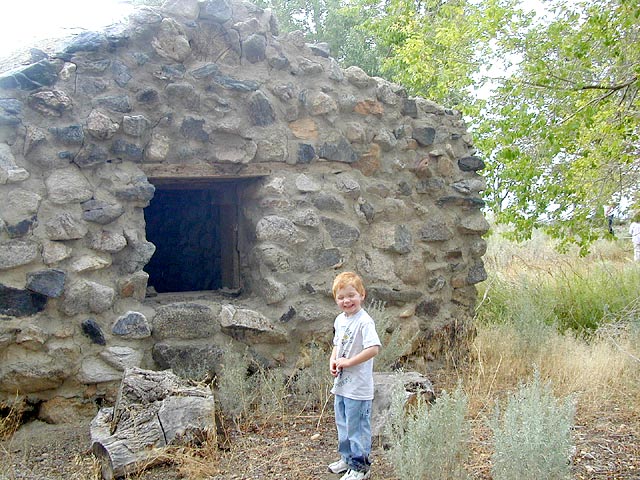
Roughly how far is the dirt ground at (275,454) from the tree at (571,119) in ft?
9.88

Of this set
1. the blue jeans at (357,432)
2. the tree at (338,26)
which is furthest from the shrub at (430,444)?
the tree at (338,26)

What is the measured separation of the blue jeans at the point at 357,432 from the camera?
3275 mm

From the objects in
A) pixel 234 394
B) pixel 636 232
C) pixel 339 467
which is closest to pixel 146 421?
pixel 234 394

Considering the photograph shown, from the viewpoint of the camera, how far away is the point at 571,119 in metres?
6.18

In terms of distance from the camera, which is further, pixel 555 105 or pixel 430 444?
pixel 555 105

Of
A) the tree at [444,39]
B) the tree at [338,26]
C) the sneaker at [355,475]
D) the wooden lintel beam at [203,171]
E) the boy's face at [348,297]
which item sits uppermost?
the tree at [338,26]

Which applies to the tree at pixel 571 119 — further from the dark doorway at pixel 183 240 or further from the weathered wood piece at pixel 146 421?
the weathered wood piece at pixel 146 421

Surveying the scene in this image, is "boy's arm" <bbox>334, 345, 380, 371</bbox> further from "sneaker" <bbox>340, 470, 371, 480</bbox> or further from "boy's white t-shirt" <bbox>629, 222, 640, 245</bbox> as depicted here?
"boy's white t-shirt" <bbox>629, 222, 640, 245</bbox>

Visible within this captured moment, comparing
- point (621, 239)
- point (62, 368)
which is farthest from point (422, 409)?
point (621, 239)

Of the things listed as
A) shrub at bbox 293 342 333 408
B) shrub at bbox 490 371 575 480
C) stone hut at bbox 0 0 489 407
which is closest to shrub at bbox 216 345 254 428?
stone hut at bbox 0 0 489 407

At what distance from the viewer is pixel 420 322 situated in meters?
5.42

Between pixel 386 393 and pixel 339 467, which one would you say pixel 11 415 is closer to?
pixel 339 467

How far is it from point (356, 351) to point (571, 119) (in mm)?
3956

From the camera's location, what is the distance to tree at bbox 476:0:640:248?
608 cm
